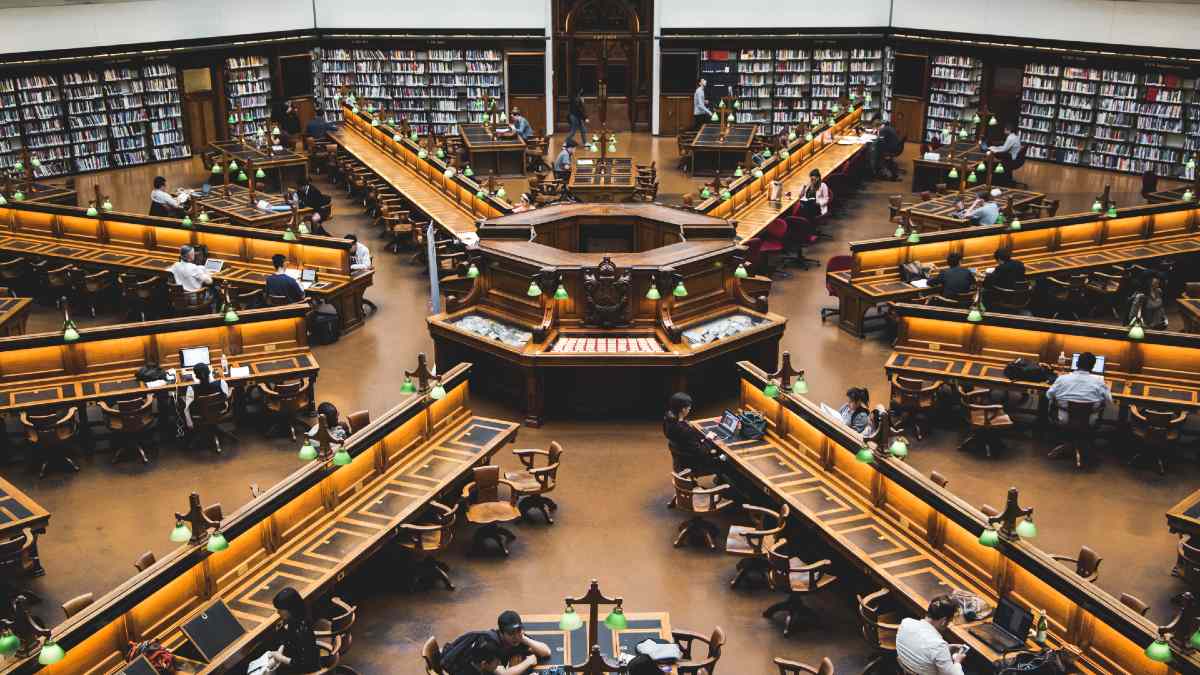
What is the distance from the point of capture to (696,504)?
11.2 metres

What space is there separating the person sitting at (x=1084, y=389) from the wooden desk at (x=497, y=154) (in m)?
14.6

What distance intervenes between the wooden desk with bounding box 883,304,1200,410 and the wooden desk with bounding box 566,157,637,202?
25.9 ft

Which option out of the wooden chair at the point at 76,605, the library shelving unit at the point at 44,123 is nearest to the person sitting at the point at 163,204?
the library shelving unit at the point at 44,123

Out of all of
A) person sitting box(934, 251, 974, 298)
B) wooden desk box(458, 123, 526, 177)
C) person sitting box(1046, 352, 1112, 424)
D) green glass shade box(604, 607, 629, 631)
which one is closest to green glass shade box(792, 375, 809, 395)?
person sitting box(1046, 352, 1112, 424)

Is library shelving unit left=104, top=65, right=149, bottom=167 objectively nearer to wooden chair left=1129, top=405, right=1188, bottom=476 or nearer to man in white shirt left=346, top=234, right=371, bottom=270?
man in white shirt left=346, top=234, right=371, bottom=270

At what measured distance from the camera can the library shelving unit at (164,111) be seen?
25.5 metres

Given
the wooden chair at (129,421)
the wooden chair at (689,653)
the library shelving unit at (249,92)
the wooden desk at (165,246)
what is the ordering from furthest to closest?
1. the library shelving unit at (249,92)
2. the wooden desk at (165,246)
3. the wooden chair at (129,421)
4. the wooden chair at (689,653)

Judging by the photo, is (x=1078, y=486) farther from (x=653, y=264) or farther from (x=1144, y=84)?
(x=1144, y=84)

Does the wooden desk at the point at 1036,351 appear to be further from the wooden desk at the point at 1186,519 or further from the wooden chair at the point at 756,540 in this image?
the wooden chair at the point at 756,540

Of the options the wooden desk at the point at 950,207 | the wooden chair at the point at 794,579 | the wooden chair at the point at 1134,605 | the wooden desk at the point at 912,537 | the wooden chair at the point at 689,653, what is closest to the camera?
the wooden desk at the point at 912,537

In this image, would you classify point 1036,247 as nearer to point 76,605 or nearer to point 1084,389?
point 1084,389

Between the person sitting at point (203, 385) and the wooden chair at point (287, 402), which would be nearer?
the person sitting at point (203, 385)

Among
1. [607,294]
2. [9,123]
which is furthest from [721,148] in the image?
[9,123]

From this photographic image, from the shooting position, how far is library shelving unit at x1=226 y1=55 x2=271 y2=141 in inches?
1059
